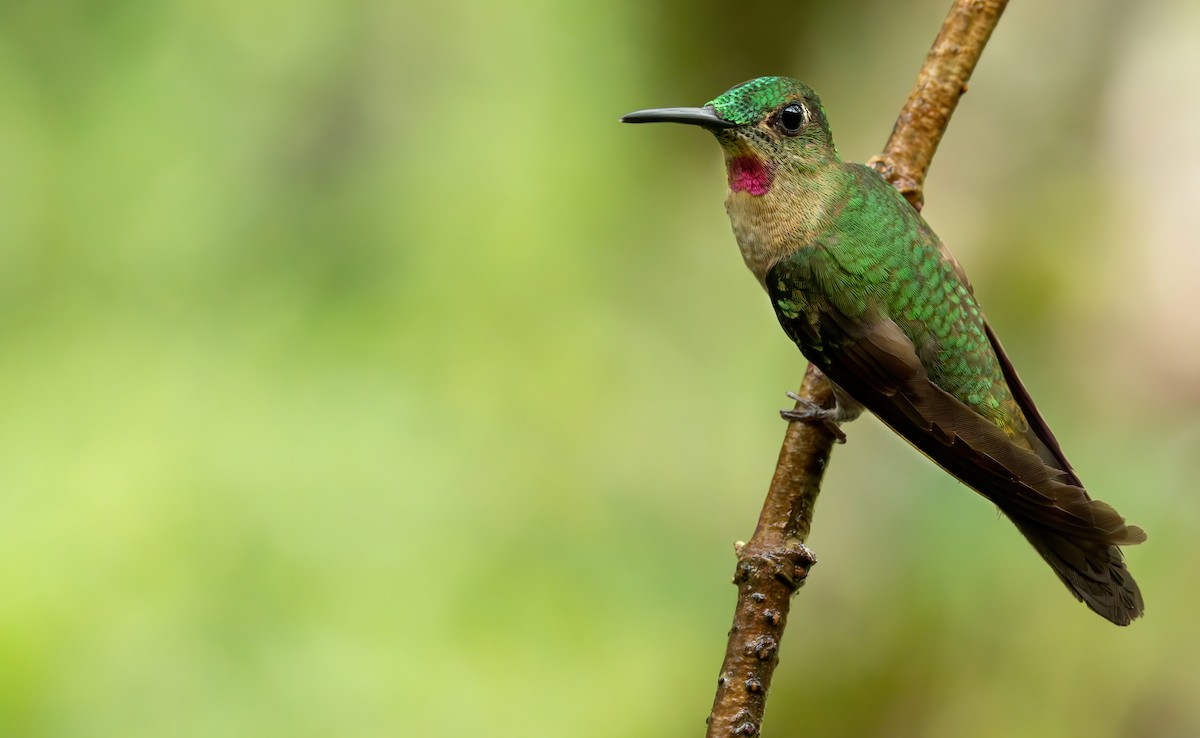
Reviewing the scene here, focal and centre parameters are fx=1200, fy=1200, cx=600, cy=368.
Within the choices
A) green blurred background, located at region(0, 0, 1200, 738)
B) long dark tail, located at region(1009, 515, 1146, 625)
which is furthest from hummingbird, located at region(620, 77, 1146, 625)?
green blurred background, located at region(0, 0, 1200, 738)

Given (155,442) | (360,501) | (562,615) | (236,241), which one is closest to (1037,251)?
(562,615)

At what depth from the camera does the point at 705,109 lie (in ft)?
7.08

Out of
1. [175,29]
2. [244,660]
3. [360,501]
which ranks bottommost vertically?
[244,660]

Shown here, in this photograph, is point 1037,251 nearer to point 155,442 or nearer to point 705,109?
point 705,109

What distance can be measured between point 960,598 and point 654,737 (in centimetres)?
96

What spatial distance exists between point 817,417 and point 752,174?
49cm

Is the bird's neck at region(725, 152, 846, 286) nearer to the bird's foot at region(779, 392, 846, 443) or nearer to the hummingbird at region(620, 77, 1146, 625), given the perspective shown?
the hummingbird at region(620, 77, 1146, 625)

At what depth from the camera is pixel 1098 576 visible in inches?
83.3

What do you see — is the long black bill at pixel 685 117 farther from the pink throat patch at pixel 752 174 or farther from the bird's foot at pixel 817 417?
the bird's foot at pixel 817 417

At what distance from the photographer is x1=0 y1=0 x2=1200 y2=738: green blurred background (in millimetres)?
3303

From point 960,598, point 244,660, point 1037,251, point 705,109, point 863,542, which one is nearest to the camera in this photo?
point 705,109

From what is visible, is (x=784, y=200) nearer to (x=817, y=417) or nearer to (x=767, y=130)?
(x=767, y=130)

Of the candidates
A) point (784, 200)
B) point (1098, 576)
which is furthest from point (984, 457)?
point (784, 200)

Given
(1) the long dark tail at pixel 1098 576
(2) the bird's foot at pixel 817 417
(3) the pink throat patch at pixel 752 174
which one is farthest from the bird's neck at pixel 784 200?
(1) the long dark tail at pixel 1098 576
